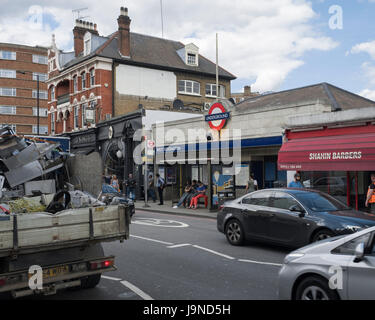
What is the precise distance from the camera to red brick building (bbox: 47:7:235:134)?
34.6 meters

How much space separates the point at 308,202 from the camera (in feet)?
30.1

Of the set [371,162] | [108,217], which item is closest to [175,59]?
[371,162]

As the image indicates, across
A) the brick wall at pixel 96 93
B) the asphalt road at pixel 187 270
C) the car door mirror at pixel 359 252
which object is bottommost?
the asphalt road at pixel 187 270

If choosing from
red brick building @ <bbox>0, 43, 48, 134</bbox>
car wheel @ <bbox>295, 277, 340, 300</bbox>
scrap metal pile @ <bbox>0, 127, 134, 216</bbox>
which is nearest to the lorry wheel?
scrap metal pile @ <bbox>0, 127, 134, 216</bbox>

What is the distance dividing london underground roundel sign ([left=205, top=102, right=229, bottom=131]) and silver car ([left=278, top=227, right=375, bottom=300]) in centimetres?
1613

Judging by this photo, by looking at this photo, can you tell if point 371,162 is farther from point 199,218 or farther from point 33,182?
point 33,182

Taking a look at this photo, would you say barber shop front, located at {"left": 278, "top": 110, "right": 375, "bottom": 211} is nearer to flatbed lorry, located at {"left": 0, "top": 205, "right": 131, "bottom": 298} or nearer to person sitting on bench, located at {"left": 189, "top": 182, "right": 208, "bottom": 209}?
person sitting on bench, located at {"left": 189, "top": 182, "right": 208, "bottom": 209}

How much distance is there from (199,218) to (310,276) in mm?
12607

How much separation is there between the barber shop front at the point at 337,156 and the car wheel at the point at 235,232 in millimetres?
5969

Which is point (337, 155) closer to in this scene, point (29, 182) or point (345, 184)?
point (345, 184)

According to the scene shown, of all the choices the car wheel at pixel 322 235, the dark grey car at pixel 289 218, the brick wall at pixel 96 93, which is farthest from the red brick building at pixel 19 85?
the car wheel at pixel 322 235

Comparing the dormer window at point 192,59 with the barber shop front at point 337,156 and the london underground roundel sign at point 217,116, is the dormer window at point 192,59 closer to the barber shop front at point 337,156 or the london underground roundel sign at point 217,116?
the london underground roundel sign at point 217,116

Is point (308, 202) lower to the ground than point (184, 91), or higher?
lower

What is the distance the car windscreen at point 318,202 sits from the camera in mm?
9037
